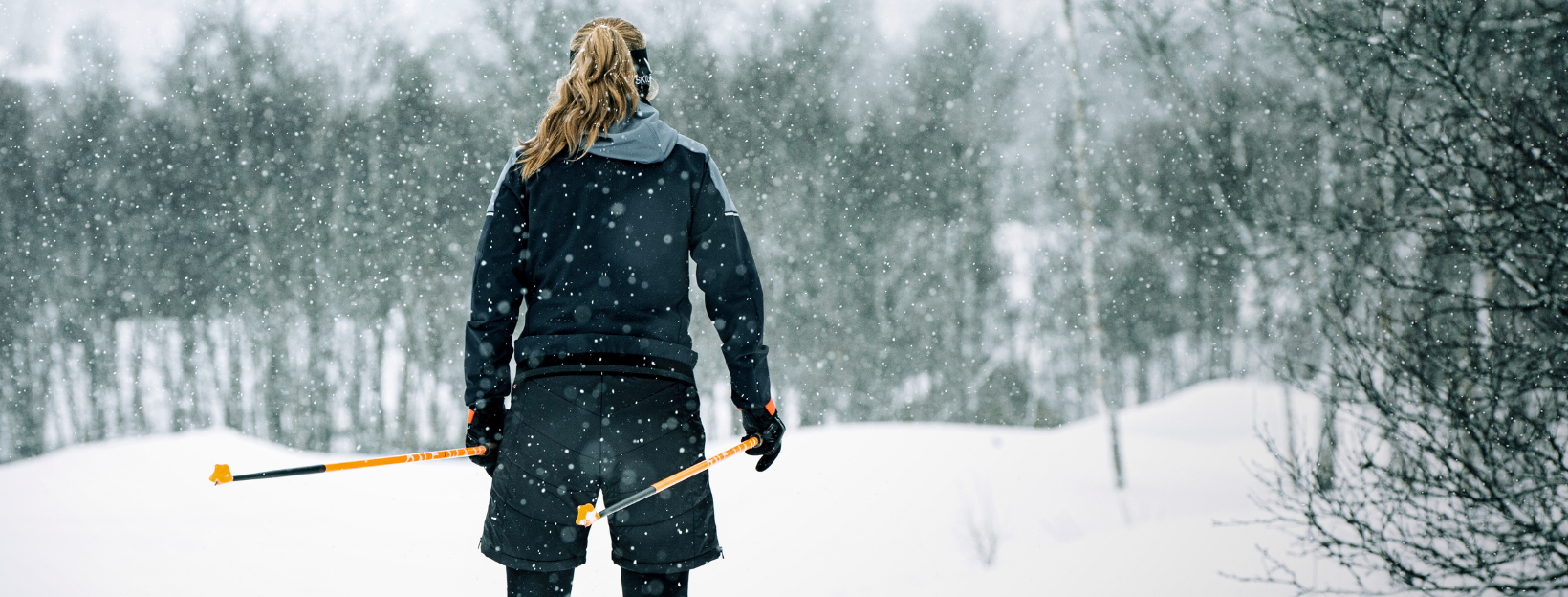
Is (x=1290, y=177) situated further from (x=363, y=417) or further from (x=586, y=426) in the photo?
(x=363, y=417)

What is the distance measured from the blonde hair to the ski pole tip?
0.74 meters

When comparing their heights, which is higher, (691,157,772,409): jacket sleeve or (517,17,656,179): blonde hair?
(517,17,656,179): blonde hair

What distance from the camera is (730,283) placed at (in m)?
2.04

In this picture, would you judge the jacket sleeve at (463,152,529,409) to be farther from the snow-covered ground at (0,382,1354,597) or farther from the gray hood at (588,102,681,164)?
the snow-covered ground at (0,382,1354,597)

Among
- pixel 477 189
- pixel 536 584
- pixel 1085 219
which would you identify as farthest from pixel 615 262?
pixel 477 189

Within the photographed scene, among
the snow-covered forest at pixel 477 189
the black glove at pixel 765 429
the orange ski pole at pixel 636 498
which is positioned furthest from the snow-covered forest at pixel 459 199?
the orange ski pole at pixel 636 498

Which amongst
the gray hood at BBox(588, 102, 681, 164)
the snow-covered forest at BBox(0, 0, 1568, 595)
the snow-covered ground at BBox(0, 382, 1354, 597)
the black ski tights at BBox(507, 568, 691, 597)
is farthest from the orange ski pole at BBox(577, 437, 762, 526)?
the snow-covered forest at BBox(0, 0, 1568, 595)

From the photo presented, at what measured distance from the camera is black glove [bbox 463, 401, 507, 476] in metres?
2.03

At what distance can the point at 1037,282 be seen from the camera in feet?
62.7

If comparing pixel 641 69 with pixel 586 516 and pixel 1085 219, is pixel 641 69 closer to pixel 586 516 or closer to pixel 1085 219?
pixel 586 516

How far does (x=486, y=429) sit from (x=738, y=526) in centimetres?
486

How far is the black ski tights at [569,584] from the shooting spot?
1.89m

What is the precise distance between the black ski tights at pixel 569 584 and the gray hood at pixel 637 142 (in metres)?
0.90

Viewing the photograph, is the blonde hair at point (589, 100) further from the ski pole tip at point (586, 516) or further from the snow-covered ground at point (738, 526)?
the snow-covered ground at point (738, 526)
